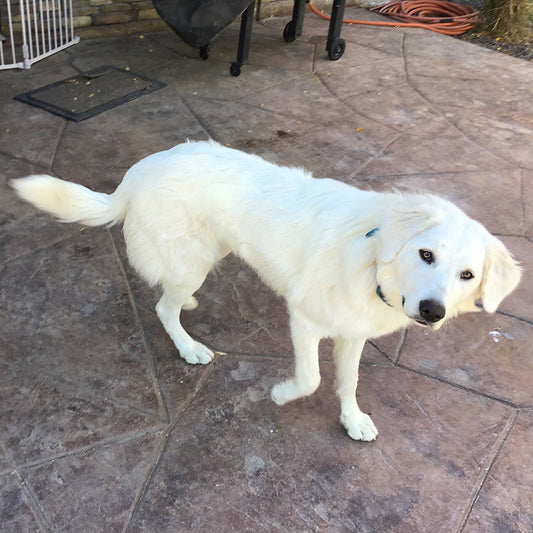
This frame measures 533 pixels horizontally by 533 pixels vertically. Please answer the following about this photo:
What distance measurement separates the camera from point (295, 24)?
6.82m

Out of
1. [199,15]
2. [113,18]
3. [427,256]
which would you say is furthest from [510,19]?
[427,256]

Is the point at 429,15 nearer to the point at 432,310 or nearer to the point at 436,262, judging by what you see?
the point at 436,262

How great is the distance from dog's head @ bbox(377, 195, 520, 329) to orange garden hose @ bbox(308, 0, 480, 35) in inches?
251

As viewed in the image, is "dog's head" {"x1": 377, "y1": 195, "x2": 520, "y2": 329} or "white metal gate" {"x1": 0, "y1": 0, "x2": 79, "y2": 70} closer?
"dog's head" {"x1": 377, "y1": 195, "x2": 520, "y2": 329}

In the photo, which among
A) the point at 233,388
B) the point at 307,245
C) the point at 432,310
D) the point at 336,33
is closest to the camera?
the point at 432,310

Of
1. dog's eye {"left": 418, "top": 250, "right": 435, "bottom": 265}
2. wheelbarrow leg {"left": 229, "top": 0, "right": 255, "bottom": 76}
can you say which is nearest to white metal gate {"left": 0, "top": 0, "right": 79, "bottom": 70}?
wheelbarrow leg {"left": 229, "top": 0, "right": 255, "bottom": 76}

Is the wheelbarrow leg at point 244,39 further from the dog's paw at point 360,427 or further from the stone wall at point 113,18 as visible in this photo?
the dog's paw at point 360,427

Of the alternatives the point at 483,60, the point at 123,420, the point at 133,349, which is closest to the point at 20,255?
the point at 133,349

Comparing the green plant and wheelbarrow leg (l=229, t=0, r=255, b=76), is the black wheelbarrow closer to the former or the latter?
wheelbarrow leg (l=229, t=0, r=255, b=76)

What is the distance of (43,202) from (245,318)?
1301mm

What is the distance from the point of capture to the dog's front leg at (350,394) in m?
2.62

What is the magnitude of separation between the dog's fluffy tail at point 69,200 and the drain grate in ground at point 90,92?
8.87 feet

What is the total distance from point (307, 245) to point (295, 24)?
5240mm

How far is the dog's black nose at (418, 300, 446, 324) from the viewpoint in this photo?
1.87 metres
